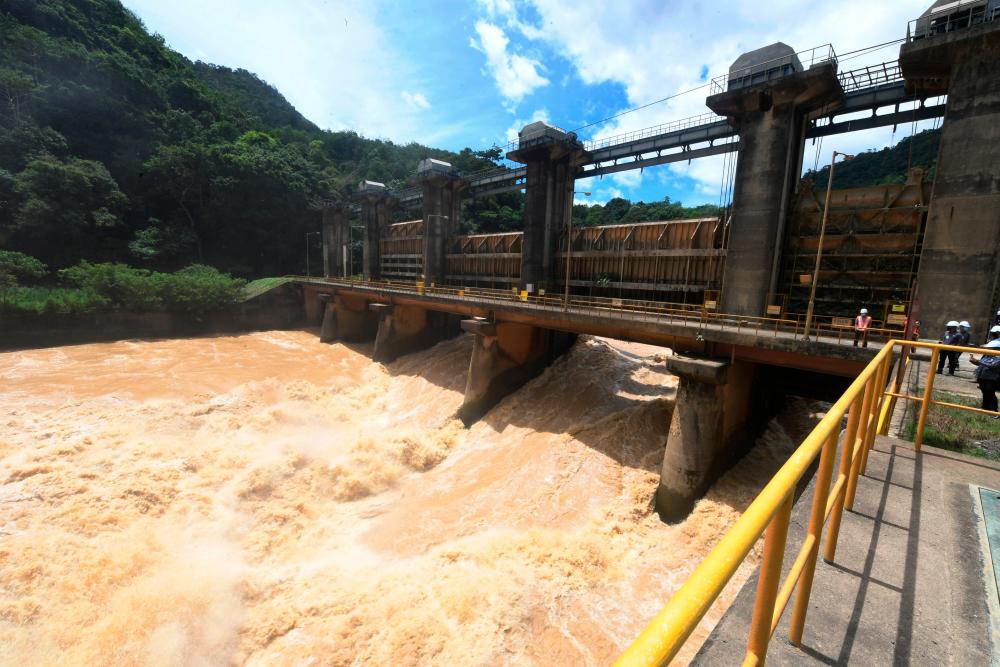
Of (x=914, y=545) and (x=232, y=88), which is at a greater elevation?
(x=232, y=88)

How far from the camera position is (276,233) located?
53344 millimetres

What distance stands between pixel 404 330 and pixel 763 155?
70.8 feet

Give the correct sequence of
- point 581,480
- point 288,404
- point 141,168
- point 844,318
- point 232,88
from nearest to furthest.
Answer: point 581,480
point 844,318
point 288,404
point 141,168
point 232,88

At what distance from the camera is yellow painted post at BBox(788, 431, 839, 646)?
2317 millimetres

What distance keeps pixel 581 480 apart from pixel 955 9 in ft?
64.5

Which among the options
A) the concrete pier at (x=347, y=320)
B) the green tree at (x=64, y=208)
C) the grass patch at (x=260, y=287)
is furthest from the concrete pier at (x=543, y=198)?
the green tree at (x=64, y=208)

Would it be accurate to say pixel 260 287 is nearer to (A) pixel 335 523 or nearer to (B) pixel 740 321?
(A) pixel 335 523

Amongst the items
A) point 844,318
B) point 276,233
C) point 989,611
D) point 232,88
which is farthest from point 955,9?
point 232,88

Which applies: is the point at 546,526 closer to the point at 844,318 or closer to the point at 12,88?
the point at 844,318

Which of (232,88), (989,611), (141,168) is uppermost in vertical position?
(232,88)

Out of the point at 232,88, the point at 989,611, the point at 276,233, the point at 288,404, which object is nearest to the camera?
the point at 989,611

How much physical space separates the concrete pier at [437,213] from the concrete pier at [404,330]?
7.91 metres

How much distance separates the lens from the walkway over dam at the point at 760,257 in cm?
1308

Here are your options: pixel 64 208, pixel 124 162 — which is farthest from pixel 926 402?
pixel 124 162
